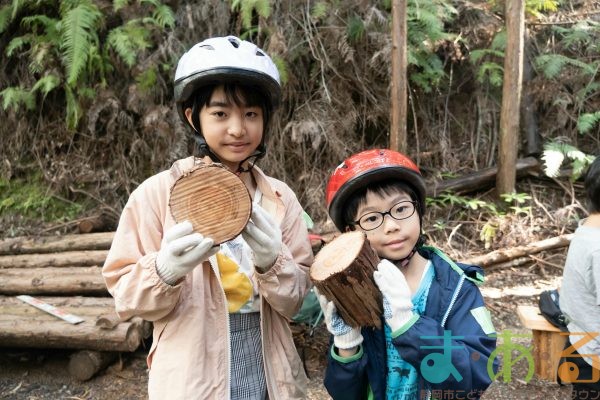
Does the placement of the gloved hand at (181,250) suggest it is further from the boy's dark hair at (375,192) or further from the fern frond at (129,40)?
the fern frond at (129,40)

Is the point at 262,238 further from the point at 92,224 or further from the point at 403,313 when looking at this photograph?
the point at 92,224

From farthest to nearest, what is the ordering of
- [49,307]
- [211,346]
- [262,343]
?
[49,307] < [262,343] < [211,346]

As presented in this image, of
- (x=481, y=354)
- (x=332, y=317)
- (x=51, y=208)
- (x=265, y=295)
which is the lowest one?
(x=51, y=208)

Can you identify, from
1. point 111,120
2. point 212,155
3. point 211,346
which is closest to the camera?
point 211,346

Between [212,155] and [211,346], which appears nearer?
[211,346]

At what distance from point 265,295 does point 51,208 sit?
5.99m

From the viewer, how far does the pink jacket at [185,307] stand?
1.68 meters

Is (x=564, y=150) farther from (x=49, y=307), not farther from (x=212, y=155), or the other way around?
(x=49, y=307)

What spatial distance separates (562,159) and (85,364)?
688cm

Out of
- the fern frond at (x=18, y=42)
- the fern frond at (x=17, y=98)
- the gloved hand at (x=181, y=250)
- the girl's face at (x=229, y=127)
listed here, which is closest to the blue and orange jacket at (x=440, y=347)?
the gloved hand at (x=181, y=250)

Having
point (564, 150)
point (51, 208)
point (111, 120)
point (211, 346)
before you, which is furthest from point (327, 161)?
point (211, 346)

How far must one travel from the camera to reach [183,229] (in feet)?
5.16

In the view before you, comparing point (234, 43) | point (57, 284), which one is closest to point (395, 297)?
point (234, 43)

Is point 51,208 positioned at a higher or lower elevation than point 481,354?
lower
